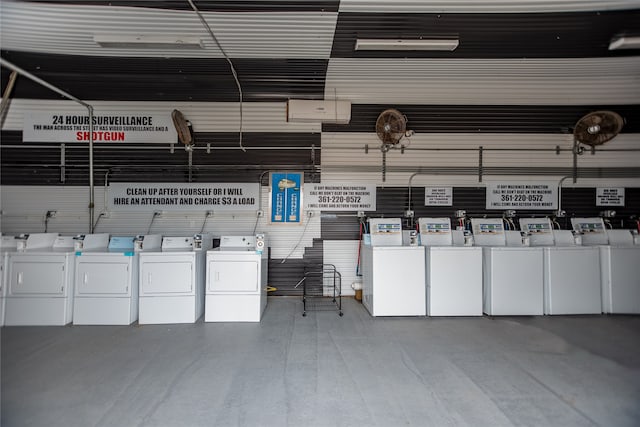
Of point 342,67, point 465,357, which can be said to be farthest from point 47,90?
point 465,357

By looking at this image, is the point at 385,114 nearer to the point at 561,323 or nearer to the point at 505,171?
the point at 505,171

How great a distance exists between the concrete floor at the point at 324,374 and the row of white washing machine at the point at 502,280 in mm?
339

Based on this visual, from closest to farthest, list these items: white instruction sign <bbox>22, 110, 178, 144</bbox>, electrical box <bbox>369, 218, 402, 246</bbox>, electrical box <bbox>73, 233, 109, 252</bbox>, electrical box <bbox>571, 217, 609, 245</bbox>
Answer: electrical box <bbox>73, 233, 109, 252</bbox> → electrical box <bbox>369, 218, 402, 246</bbox> → electrical box <bbox>571, 217, 609, 245</bbox> → white instruction sign <bbox>22, 110, 178, 144</bbox>

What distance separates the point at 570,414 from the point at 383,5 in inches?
159

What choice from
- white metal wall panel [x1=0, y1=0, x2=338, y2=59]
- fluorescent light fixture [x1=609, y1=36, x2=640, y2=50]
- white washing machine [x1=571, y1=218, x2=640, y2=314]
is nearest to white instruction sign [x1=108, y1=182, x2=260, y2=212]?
white metal wall panel [x1=0, y1=0, x2=338, y2=59]

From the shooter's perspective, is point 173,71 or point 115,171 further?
point 115,171

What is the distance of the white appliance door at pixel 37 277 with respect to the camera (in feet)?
12.8

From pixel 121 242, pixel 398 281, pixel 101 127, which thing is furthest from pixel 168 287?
pixel 101 127

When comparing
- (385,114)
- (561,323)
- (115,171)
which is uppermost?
(385,114)

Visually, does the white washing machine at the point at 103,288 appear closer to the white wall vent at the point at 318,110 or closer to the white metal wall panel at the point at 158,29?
the white metal wall panel at the point at 158,29

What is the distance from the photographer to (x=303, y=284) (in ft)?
17.5

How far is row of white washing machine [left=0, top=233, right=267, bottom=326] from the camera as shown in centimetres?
391

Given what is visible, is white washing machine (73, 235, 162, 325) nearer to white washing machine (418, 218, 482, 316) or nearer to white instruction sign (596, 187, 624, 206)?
white washing machine (418, 218, 482, 316)

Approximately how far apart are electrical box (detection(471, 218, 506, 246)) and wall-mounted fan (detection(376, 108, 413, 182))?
1.88m
